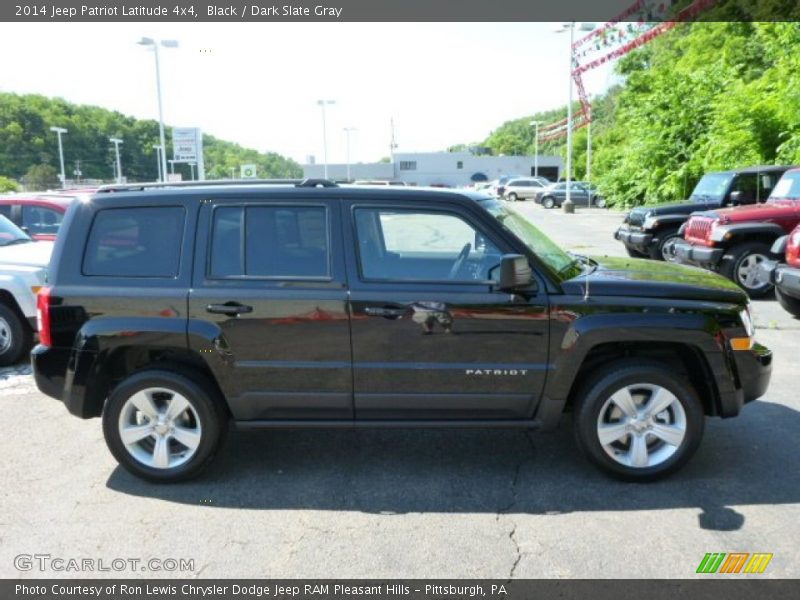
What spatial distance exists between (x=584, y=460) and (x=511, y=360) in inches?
40.6

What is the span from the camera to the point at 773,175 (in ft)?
38.1

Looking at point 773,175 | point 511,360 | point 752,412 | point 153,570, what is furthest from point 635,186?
point 153,570

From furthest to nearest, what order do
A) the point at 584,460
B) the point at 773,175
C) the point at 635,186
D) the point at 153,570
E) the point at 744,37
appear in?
the point at 744,37
the point at 635,186
the point at 773,175
the point at 584,460
the point at 153,570

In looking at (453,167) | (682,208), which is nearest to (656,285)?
(682,208)

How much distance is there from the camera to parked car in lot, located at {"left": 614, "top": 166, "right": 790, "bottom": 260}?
11.6 meters

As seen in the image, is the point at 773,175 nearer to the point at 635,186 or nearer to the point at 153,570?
the point at 153,570

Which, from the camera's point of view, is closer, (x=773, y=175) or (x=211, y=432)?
(x=211, y=432)

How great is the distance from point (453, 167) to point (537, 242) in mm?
80901

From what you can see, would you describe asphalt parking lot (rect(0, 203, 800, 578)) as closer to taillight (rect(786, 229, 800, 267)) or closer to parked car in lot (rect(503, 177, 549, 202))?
taillight (rect(786, 229, 800, 267))

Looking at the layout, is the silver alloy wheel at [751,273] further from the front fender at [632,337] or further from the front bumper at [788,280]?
the front fender at [632,337]

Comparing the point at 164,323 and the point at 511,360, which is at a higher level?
the point at 164,323

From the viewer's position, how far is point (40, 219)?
908 cm

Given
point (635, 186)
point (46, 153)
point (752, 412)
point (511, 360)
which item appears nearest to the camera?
point (511, 360)
